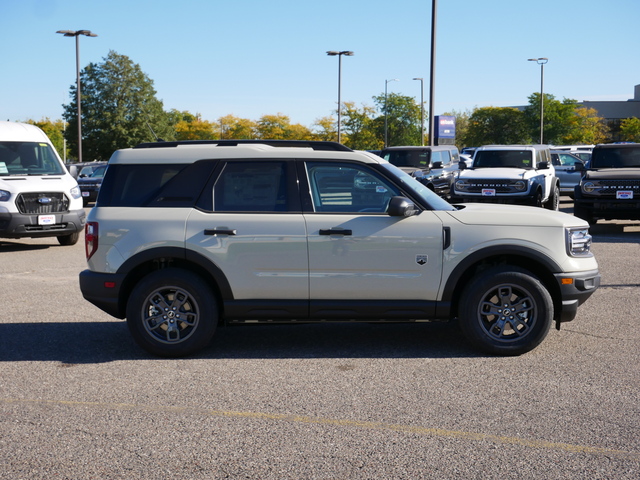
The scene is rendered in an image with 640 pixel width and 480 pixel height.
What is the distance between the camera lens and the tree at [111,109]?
3369 inches

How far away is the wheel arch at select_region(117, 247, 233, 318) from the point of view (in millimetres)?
6512

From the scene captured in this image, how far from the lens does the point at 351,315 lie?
651 centimetres

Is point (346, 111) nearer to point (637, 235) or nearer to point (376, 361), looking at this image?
point (637, 235)

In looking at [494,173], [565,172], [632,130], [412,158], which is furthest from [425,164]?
[632,130]

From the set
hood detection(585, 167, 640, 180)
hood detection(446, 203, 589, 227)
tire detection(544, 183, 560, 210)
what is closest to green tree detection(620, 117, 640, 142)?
tire detection(544, 183, 560, 210)

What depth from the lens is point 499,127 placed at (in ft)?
272

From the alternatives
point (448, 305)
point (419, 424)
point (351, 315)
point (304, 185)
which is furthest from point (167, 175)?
point (419, 424)

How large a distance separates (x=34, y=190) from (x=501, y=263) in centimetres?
1041

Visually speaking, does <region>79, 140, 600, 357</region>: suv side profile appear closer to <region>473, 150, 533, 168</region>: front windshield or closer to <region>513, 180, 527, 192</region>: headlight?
<region>513, 180, 527, 192</region>: headlight

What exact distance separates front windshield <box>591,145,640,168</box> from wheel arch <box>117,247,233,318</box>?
13604mm

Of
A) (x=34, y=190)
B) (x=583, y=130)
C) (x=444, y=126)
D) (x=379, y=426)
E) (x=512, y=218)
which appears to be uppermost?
(x=583, y=130)

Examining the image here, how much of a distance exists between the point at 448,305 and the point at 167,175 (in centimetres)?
258

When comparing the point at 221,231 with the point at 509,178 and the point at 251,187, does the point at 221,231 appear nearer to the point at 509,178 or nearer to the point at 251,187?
the point at 251,187

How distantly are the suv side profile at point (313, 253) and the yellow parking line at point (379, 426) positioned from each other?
50.5 inches
